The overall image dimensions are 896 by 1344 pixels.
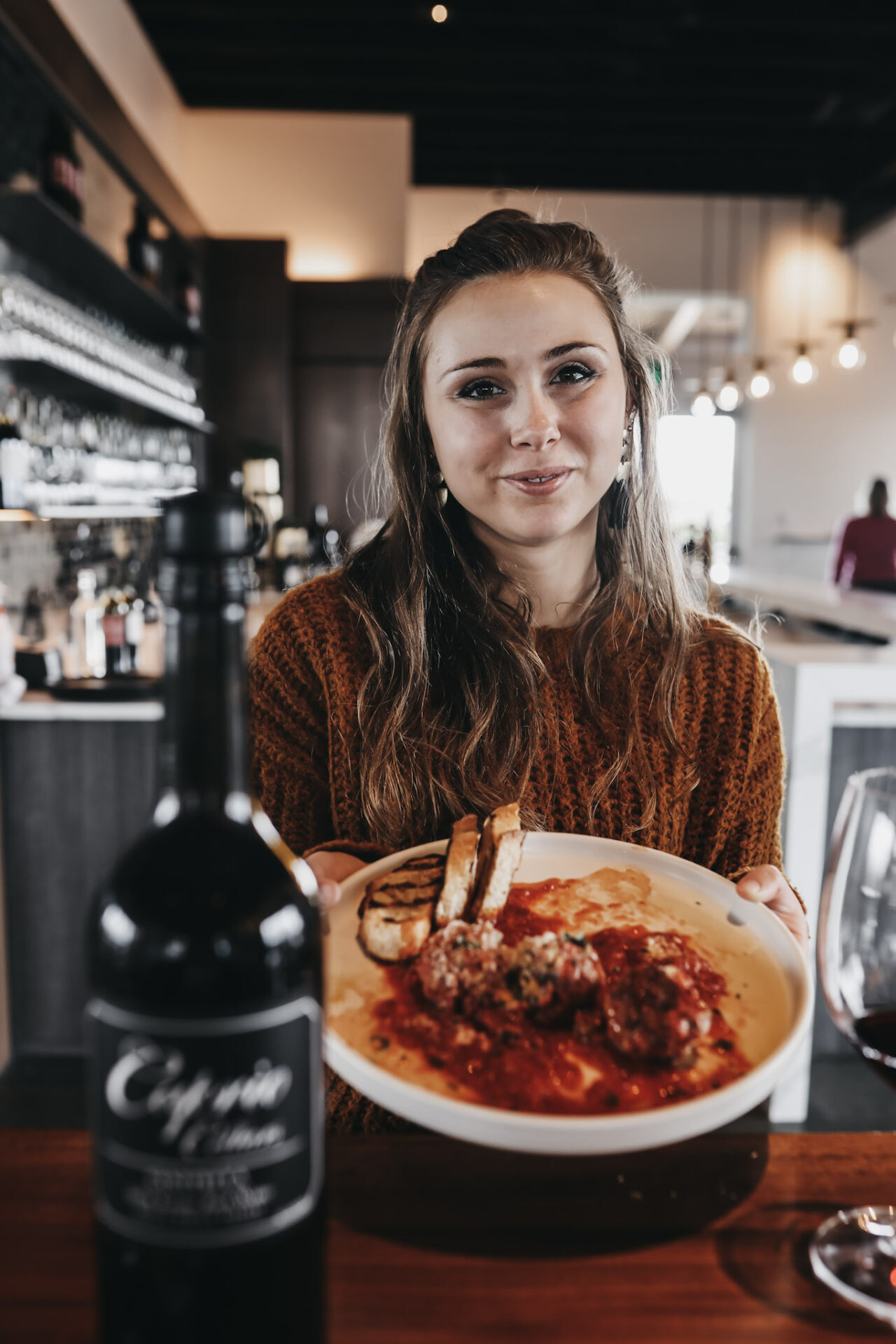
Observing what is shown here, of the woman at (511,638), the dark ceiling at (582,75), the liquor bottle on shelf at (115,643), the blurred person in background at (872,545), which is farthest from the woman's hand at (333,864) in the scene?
the blurred person in background at (872,545)

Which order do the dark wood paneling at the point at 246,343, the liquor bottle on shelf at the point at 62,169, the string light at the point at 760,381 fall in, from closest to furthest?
the liquor bottle on shelf at the point at 62,169 → the dark wood paneling at the point at 246,343 → the string light at the point at 760,381

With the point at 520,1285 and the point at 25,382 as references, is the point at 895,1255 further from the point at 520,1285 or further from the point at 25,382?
the point at 25,382

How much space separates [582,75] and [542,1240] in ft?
22.5

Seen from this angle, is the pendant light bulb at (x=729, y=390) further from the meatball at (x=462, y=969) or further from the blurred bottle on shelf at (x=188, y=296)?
the meatball at (x=462, y=969)

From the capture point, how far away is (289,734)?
1.32 meters

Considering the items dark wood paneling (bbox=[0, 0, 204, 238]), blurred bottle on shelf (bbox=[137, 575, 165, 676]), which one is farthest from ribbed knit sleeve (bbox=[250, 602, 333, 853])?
dark wood paneling (bbox=[0, 0, 204, 238])

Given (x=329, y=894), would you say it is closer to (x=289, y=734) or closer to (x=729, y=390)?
(x=289, y=734)

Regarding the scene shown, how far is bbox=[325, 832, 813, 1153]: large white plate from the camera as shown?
21.3 inches

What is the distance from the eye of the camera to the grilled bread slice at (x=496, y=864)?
2.80 ft

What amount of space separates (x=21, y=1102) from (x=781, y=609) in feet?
14.0

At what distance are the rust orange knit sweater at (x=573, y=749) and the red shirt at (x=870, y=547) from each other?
577 cm

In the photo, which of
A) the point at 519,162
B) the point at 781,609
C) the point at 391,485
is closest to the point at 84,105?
the point at 391,485

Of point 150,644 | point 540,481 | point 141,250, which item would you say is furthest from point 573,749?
point 141,250

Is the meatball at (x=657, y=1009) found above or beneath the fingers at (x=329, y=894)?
beneath
